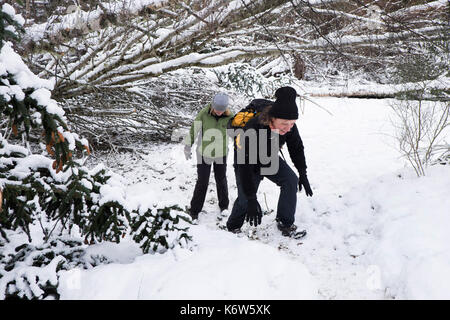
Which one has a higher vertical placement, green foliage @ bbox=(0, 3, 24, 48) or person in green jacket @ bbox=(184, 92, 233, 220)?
green foliage @ bbox=(0, 3, 24, 48)

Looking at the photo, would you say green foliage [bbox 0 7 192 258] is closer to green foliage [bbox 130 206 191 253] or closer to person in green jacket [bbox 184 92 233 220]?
green foliage [bbox 130 206 191 253]

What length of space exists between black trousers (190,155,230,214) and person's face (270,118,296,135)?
4.19 feet

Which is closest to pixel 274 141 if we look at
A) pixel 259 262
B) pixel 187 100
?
pixel 259 262

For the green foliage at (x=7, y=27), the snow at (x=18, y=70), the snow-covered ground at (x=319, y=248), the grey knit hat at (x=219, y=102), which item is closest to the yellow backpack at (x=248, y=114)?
the grey knit hat at (x=219, y=102)

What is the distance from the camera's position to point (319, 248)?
11.7ft

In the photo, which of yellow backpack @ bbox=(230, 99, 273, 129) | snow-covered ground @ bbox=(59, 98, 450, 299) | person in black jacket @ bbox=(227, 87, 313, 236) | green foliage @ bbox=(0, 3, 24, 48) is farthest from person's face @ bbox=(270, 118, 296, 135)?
green foliage @ bbox=(0, 3, 24, 48)

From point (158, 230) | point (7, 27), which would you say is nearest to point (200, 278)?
point (158, 230)

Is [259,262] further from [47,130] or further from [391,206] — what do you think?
[391,206]

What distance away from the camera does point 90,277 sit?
7.29 feet

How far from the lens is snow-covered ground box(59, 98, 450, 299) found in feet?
7.31

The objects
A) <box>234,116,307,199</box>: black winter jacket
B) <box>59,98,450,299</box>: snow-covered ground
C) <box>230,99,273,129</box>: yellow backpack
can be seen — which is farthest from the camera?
<box>230,99,273,129</box>: yellow backpack

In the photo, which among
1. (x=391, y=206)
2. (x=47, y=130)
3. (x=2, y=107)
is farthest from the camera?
(x=391, y=206)

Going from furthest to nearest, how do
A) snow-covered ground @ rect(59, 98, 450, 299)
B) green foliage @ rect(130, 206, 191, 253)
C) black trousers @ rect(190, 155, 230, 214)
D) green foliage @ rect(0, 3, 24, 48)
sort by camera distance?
black trousers @ rect(190, 155, 230, 214), green foliage @ rect(130, 206, 191, 253), snow-covered ground @ rect(59, 98, 450, 299), green foliage @ rect(0, 3, 24, 48)

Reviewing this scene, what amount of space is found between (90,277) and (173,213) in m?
0.80
